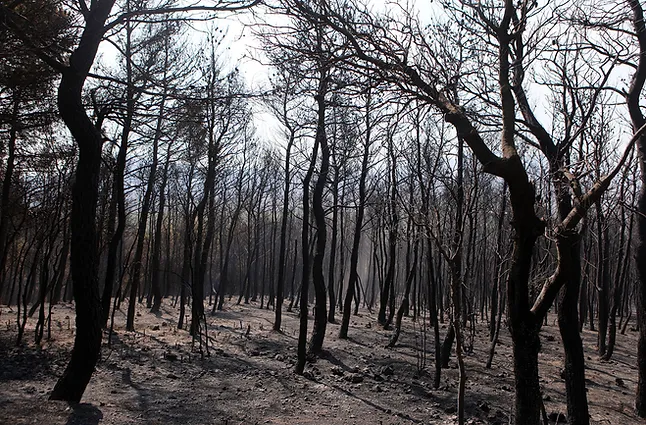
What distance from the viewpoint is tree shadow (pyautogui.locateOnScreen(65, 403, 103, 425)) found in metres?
5.46

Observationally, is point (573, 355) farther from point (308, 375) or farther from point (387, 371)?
point (308, 375)

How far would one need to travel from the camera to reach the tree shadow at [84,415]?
17.9 ft

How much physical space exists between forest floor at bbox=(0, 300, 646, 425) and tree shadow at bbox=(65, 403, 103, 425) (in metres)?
0.02

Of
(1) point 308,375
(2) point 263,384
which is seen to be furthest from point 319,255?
(2) point 263,384

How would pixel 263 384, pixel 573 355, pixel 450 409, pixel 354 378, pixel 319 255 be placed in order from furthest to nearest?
pixel 319 255
pixel 354 378
pixel 263 384
pixel 450 409
pixel 573 355

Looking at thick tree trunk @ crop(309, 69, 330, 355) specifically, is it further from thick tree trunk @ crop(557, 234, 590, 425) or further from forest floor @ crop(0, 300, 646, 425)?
thick tree trunk @ crop(557, 234, 590, 425)

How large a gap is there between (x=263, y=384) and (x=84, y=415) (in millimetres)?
4005

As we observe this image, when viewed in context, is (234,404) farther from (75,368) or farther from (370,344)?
(370,344)

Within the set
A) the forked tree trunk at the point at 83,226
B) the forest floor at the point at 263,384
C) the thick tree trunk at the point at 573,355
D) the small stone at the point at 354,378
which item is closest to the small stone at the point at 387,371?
the forest floor at the point at 263,384

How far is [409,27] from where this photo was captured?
201 inches

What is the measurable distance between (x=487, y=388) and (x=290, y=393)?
401cm

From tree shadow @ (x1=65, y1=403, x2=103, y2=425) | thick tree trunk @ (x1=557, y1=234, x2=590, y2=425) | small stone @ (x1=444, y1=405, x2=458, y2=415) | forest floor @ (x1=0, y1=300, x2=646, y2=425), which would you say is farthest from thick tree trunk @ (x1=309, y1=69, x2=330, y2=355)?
tree shadow @ (x1=65, y1=403, x2=103, y2=425)

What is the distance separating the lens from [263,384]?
30.3ft

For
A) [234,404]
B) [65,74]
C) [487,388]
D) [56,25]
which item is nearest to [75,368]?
[234,404]
